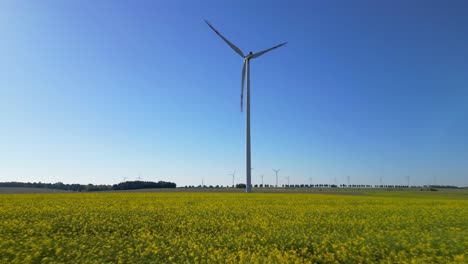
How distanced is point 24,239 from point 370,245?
14.6 m

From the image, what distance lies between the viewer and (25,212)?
2306cm

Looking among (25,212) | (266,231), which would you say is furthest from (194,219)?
(25,212)

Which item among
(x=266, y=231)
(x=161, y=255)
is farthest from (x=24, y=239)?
(x=266, y=231)

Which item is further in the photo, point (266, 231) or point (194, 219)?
point (194, 219)

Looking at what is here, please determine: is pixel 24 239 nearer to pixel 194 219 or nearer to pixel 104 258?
pixel 104 258

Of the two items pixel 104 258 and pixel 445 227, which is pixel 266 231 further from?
pixel 445 227

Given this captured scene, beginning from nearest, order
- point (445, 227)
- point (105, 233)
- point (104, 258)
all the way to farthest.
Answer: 1. point (104, 258)
2. point (105, 233)
3. point (445, 227)

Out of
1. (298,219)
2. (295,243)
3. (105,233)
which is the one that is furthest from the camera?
(298,219)

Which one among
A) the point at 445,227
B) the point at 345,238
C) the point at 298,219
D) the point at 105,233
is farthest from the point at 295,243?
the point at 445,227

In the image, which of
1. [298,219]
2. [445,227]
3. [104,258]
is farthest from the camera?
[298,219]

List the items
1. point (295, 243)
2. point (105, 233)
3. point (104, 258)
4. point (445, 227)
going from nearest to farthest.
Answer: point (104, 258)
point (295, 243)
point (105, 233)
point (445, 227)

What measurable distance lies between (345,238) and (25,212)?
67.5ft

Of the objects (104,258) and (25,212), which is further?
(25,212)

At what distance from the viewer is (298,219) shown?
21.8 meters
